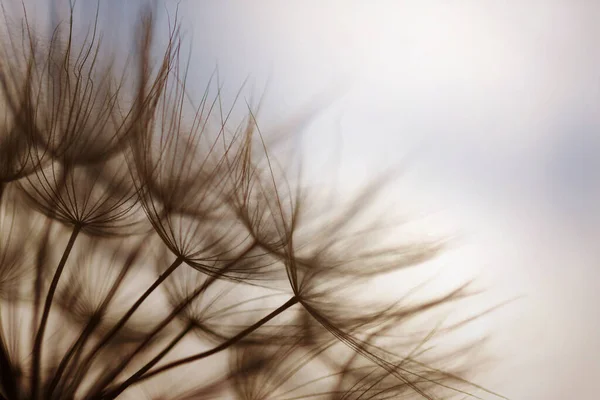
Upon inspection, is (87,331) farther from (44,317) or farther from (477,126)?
(477,126)

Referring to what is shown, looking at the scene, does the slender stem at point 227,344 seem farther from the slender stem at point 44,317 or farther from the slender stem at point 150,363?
the slender stem at point 44,317

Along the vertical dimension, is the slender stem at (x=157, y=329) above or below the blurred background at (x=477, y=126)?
below

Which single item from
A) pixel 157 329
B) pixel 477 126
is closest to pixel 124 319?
pixel 157 329

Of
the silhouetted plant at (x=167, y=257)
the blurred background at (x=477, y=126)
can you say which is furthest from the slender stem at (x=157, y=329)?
the blurred background at (x=477, y=126)

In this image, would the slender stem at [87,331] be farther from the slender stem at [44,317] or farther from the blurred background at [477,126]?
the blurred background at [477,126]

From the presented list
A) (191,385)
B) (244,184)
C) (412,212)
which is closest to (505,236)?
(412,212)

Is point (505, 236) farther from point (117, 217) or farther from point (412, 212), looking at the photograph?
point (117, 217)
